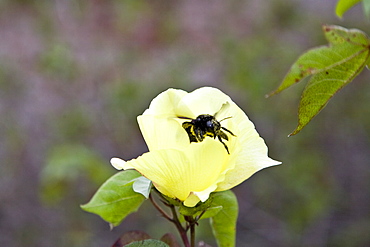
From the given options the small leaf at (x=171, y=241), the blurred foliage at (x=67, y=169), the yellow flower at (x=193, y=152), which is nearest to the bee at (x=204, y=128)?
the yellow flower at (x=193, y=152)

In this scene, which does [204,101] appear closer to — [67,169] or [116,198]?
[116,198]

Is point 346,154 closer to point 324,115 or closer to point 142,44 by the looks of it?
point 324,115

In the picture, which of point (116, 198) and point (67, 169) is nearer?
point (116, 198)

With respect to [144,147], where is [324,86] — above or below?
below

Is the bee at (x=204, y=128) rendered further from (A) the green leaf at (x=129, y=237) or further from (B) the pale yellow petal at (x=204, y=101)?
(A) the green leaf at (x=129, y=237)

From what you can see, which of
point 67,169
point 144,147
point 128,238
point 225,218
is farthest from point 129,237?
point 144,147

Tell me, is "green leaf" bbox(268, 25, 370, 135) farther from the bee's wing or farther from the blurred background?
the blurred background
